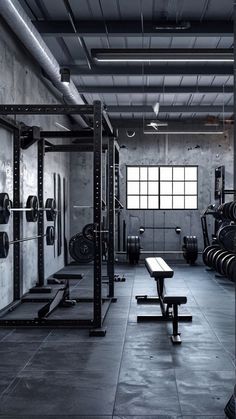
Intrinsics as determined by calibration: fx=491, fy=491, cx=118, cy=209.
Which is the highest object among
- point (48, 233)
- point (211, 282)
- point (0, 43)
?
point (0, 43)

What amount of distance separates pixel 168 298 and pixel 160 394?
4.43 feet

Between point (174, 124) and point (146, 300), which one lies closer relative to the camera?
point (146, 300)

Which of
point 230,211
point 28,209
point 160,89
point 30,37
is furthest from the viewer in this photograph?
point 160,89

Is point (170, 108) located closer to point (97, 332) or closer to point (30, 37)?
point (30, 37)

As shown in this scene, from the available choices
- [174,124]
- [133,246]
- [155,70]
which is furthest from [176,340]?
[174,124]

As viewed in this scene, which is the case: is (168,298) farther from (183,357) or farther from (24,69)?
(24,69)

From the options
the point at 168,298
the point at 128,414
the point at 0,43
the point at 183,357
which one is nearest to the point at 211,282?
the point at 168,298

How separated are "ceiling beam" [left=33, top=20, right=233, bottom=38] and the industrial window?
19.1ft

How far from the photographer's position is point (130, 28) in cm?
537

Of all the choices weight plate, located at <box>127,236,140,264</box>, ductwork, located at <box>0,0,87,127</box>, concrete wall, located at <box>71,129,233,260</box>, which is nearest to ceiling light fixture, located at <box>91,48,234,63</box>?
ductwork, located at <box>0,0,87,127</box>

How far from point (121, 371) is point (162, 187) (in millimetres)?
8048

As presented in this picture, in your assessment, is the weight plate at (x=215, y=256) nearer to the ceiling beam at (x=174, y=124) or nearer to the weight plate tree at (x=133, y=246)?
the weight plate tree at (x=133, y=246)

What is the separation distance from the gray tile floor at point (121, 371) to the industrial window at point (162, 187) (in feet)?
19.6

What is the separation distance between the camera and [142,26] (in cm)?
532
